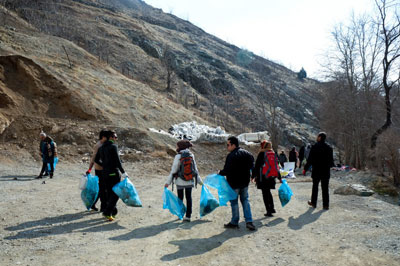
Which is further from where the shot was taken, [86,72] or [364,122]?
[86,72]

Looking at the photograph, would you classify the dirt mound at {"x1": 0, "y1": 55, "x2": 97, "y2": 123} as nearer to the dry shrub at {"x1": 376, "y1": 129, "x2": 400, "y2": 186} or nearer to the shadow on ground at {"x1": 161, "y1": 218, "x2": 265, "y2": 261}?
the dry shrub at {"x1": 376, "y1": 129, "x2": 400, "y2": 186}

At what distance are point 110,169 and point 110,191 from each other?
43 centimetres

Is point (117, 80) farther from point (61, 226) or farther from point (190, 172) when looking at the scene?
point (61, 226)

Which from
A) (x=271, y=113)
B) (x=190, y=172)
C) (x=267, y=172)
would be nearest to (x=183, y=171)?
(x=190, y=172)

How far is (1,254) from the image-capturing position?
4238 millimetres

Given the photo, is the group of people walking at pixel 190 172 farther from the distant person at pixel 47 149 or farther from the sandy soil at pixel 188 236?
the distant person at pixel 47 149

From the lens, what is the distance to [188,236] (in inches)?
214

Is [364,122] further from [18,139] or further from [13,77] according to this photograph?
[13,77]

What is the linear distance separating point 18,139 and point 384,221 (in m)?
15.5

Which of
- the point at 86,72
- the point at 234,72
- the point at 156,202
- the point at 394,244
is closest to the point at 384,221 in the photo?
the point at 394,244

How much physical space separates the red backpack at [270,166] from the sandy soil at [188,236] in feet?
2.99

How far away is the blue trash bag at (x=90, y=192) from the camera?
22.2ft

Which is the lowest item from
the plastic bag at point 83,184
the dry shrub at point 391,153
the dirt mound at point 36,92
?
the plastic bag at point 83,184

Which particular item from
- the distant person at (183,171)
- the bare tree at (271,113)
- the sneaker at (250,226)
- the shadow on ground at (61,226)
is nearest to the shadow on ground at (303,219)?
the sneaker at (250,226)
